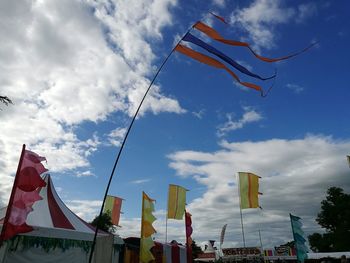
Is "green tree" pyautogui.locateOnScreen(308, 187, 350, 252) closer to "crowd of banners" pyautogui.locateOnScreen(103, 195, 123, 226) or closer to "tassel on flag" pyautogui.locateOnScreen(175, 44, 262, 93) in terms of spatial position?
"crowd of banners" pyautogui.locateOnScreen(103, 195, 123, 226)

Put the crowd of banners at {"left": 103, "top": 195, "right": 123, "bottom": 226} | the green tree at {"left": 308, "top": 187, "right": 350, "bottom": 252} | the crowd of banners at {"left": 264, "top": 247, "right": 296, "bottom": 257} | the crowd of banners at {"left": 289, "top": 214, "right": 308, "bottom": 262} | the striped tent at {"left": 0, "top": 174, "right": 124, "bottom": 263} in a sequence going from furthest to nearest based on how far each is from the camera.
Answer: the green tree at {"left": 308, "top": 187, "right": 350, "bottom": 252}, the crowd of banners at {"left": 264, "top": 247, "right": 296, "bottom": 257}, the crowd of banners at {"left": 103, "top": 195, "right": 123, "bottom": 226}, the crowd of banners at {"left": 289, "top": 214, "right": 308, "bottom": 262}, the striped tent at {"left": 0, "top": 174, "right": 124, "bottom": 263}

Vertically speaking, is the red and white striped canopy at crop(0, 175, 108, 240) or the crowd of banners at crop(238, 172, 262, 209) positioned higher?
the crowd of banners at crop(238, 172, 262, 209)

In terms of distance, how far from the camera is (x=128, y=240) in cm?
1627

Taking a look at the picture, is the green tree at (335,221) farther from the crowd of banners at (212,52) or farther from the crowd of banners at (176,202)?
the crowd of banners at (212,52)

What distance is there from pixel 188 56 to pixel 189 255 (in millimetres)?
14585

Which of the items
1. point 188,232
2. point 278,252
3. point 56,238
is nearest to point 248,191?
point 188,232

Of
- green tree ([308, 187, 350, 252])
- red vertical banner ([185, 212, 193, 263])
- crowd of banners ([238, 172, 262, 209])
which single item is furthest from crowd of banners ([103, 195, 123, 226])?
green tree ([308, 187, 350, 252])

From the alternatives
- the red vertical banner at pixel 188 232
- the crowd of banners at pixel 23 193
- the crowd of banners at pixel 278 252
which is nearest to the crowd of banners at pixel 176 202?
the red vertical banner at pixel 188 232

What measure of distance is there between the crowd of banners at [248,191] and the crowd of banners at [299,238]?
2531mm

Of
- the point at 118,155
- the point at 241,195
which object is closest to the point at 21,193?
the point at 118,155

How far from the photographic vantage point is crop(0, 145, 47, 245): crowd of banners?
7211mm

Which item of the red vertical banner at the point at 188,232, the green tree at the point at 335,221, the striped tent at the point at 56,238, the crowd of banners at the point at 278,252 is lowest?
the striped tent at the point at 56,238

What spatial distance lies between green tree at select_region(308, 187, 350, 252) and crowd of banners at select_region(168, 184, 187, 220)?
37749mm

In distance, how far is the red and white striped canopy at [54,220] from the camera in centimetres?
1020
